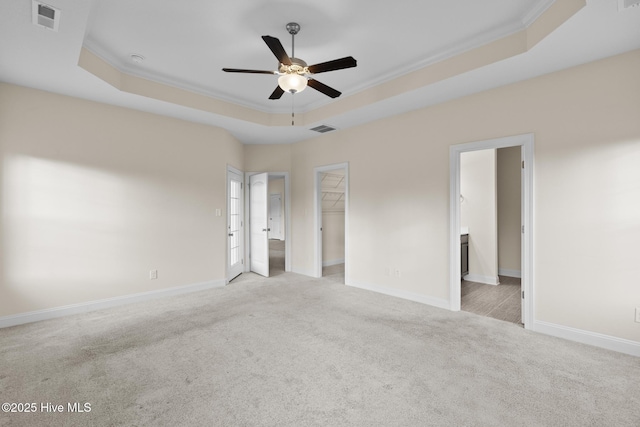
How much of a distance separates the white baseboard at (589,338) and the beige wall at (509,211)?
2.84 metres

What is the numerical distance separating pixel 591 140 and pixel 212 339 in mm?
4298

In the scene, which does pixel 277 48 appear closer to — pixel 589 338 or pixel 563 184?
pixel 563 184

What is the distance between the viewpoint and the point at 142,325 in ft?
11.0

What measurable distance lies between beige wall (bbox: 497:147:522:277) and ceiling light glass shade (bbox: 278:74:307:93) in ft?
16.5

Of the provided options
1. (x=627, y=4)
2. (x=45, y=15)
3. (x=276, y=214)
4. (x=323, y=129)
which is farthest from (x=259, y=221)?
(x=276, y=214)

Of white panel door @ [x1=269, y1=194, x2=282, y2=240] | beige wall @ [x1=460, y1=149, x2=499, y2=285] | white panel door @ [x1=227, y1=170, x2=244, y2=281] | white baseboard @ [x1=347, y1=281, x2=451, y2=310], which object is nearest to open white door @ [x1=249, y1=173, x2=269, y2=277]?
white panel door @ [x1=227, y1=170, x2=244, y2=281]

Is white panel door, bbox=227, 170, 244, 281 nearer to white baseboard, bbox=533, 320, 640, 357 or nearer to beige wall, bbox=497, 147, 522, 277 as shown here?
white baseboard, bbox=533, 320, 640, 357

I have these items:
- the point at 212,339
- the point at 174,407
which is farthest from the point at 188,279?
the point at 174,407

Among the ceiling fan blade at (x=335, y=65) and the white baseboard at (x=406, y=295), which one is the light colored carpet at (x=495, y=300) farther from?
the ceiling fan blade at (x=335, y=65)

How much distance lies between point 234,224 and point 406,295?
352 cm

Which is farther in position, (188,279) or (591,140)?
(188,279)

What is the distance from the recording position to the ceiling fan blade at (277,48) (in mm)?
2176

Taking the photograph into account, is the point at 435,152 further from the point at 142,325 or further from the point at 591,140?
Result: the point at 142,325

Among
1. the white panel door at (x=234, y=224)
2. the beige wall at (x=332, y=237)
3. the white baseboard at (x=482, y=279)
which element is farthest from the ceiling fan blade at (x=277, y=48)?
the white baseboard at (x=482, y=279)
